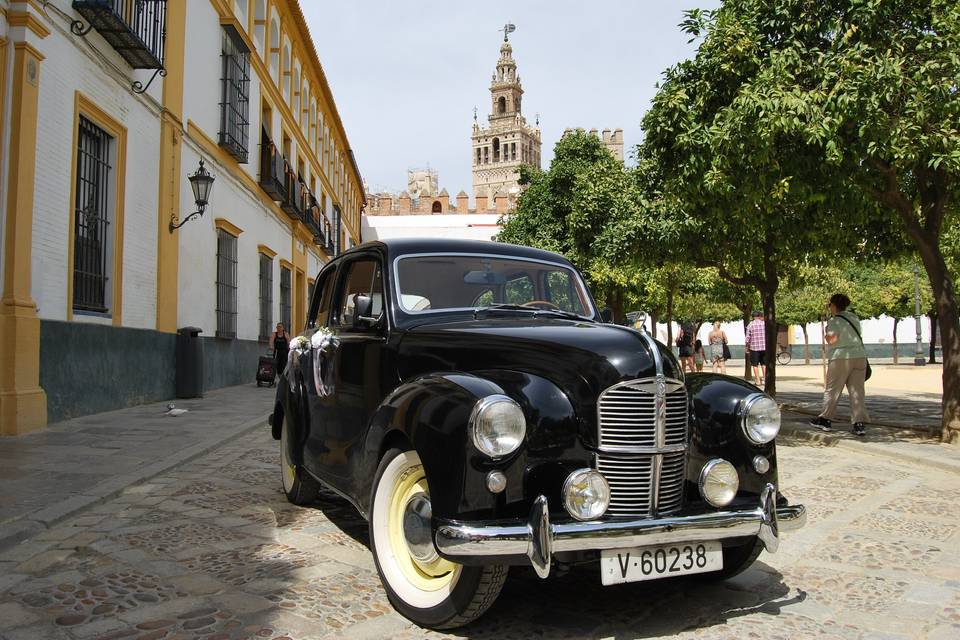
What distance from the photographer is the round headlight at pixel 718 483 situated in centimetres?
338

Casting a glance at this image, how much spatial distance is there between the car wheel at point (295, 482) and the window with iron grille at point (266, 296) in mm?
14435

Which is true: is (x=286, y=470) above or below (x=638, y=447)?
below

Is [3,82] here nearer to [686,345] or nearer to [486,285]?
[486,285]

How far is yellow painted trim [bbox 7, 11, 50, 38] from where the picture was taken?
8.07m

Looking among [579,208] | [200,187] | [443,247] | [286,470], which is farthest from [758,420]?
[579,208]

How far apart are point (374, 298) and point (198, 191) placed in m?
9.73

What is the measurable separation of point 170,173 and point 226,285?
402 cm

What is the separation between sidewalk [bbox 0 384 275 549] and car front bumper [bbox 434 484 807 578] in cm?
312

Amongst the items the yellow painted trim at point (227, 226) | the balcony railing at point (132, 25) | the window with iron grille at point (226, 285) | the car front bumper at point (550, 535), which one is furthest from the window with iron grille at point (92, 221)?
the car front bumper at point (550, 535)

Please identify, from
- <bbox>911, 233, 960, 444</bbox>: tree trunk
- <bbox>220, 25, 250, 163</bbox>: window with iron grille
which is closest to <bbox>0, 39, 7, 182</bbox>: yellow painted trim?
<bbox>220, 25, 250, 163</bbox>: window with iron grille

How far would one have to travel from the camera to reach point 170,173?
12477mm

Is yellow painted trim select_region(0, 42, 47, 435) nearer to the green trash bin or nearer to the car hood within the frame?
the green trash bin

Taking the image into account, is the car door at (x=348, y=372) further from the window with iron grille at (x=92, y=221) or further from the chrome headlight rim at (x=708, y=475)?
the window with iron grille at (x=92, y=221)

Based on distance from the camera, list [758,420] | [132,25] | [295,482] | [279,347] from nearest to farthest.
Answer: [758,420] < [295,482] < [132,25] < [279,347]
